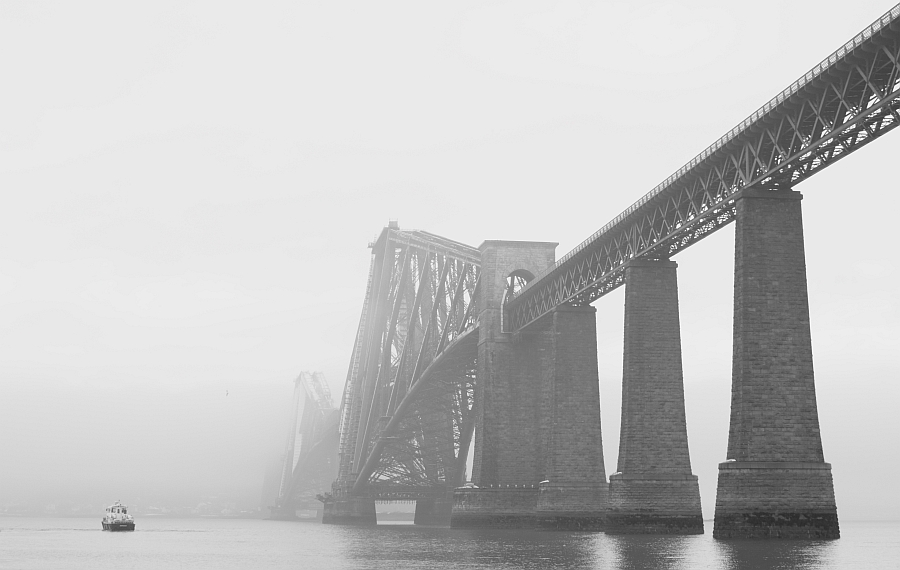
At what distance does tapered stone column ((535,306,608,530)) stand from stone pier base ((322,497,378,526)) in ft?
181

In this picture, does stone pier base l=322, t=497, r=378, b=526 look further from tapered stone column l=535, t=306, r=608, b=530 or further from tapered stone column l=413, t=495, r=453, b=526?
tapered stone column l=535, t=306, r=608, b=530

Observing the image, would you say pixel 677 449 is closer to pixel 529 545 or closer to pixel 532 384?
pixel 529 545

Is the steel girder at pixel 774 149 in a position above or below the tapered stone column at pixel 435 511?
above

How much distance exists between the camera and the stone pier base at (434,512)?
123981mm

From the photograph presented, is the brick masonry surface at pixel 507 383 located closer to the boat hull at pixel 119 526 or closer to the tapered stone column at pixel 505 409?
the tapered stone column at pixel 505 409

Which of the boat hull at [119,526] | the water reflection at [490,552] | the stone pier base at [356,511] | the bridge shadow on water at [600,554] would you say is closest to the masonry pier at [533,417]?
the water reflection at [490,552]

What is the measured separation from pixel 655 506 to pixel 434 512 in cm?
6665

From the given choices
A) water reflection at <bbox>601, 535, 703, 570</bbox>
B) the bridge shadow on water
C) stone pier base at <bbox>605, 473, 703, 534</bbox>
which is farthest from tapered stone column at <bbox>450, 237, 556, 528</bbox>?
water reflection at <bbox>601, 535, 703, 570</bbox>

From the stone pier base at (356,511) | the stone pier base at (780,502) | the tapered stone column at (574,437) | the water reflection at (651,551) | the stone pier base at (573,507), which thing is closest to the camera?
the water reflection at (651,551)

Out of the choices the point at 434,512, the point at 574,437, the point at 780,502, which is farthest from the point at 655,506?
the point at 434,512

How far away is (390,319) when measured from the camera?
432 ft

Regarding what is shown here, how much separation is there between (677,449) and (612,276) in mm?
12443

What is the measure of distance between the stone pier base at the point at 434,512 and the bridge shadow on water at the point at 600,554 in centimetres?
5376

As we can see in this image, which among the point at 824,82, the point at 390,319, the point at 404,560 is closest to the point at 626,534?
the point at 404,560
